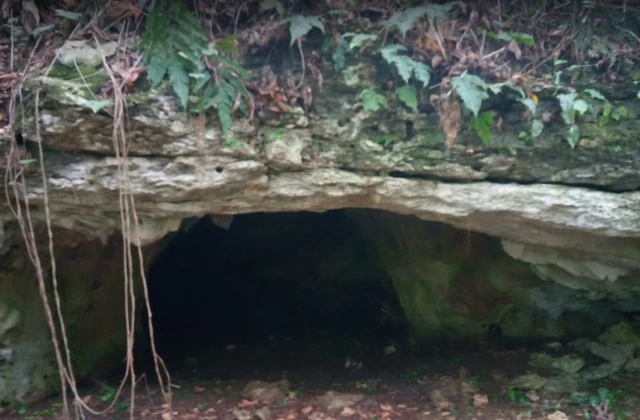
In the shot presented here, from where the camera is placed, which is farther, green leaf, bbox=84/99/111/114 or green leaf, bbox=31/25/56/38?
green leaf, bbox=31/25/56/38

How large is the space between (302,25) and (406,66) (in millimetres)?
587

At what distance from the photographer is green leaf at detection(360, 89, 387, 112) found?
328 cm

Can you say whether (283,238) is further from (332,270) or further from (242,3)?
(242,3)

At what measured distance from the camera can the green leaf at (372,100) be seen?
328cm

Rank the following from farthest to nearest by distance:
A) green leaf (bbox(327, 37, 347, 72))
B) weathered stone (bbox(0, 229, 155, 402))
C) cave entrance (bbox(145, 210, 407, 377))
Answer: cave entrance (bbox(145, 210, 407, 377))
weathered stone (bbox(0, 229, 155, 402))
green leaf (bbox(327, 37, 347, 72))

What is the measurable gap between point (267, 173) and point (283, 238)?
4.27 metres

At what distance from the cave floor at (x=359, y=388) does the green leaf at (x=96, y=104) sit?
5.42ft

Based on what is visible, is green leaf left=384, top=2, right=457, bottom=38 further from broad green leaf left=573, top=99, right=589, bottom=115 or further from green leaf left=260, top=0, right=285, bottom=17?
broad green leaf left=573, top=99, right=589, bottom=115

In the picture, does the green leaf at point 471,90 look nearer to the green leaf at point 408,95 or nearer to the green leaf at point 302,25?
the green leaf at point 408,95

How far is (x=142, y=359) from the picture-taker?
17.2 feet

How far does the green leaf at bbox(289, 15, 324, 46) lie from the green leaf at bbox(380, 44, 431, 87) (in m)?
0.38

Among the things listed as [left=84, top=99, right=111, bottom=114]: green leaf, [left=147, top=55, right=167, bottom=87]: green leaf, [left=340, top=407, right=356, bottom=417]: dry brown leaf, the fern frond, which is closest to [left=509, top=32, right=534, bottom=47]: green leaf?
the fern frond

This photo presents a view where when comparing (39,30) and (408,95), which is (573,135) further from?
(39,30)

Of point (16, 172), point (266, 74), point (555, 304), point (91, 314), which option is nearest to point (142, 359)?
point (91, 314)
